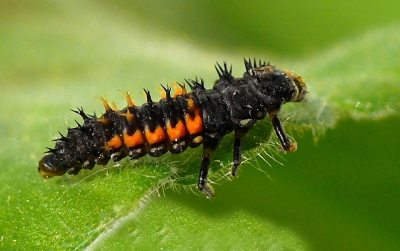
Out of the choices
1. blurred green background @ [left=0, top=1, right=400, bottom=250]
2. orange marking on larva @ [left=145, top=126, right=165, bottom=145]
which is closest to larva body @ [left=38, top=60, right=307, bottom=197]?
orange marking on larva @ [left=145, top=126, right=165, bottom=145]

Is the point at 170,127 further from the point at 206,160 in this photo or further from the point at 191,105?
the point at 206,160

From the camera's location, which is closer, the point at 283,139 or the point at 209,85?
the point at 283,139

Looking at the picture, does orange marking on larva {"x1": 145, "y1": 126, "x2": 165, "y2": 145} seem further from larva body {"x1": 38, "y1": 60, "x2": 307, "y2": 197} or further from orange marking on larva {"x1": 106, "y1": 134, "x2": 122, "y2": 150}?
orange marking on larva {"x1": 106, "y1": 134, "x2": 122, "y2": 150}

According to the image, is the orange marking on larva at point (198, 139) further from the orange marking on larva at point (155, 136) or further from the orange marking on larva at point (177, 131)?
the orange marking on larva at point (155, 136)

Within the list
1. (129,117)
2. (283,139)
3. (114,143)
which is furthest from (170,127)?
(283,139)

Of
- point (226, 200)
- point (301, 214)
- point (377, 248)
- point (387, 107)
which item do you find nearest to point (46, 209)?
point (226, 200)

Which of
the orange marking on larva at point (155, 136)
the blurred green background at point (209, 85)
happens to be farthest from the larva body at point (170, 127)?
the blurred green background at point (209, 85)
